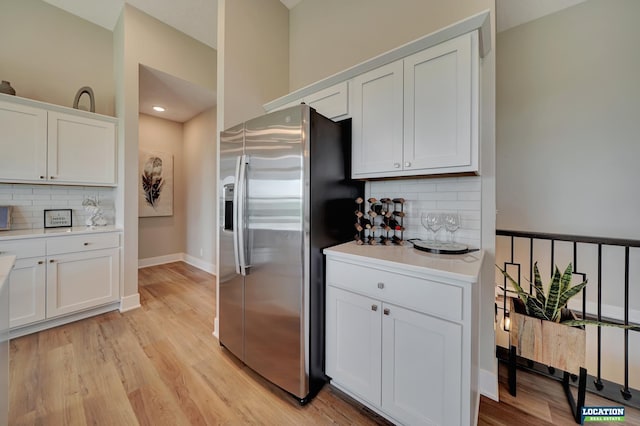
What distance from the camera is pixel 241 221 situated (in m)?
1.69

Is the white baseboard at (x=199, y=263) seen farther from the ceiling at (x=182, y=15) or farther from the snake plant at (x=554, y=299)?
the snake plant at (x=554, y=299)

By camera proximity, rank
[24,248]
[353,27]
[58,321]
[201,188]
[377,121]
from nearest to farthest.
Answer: [377,121] < [24,248] < [353,27] < [58,321] < [201,188]

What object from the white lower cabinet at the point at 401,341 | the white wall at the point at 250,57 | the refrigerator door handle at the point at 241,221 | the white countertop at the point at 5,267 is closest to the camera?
the white countertop at the point at 5,267

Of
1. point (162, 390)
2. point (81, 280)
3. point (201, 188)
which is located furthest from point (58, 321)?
point (201, 188)

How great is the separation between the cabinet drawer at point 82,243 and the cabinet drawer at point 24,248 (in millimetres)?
58

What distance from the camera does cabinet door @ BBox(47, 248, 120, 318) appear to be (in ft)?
7.66

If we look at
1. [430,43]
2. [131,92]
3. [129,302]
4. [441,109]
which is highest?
[131,92]

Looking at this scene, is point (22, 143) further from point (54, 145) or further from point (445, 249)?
point (445, 249)

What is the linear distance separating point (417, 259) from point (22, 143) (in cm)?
379

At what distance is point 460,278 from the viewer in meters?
1.05

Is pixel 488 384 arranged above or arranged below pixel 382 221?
below

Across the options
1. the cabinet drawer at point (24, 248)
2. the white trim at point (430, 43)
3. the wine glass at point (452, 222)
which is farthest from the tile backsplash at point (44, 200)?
the wine glass at point (452, 222)

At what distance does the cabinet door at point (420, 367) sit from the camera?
109 cm

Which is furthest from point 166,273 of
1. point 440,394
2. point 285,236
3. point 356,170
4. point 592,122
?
point 592,122
